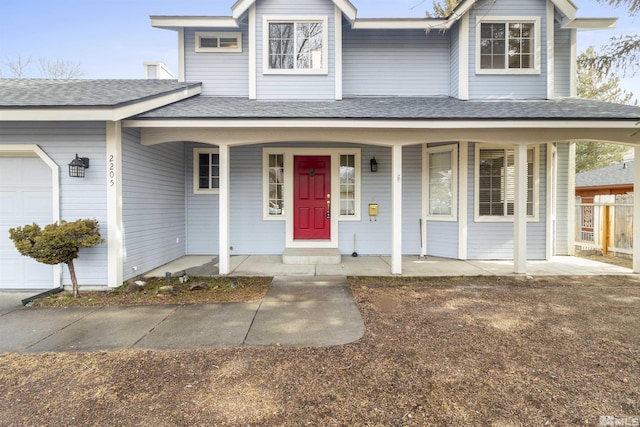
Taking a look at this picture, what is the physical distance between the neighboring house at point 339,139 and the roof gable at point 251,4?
33 mm

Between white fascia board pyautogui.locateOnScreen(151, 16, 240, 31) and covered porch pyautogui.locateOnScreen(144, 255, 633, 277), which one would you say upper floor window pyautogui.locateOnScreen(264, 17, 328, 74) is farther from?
covered porch pyautogui.locateOnScreen(144, 255, 633, 277)

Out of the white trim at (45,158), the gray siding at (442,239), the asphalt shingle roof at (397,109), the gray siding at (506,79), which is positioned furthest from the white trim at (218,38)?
the gray siding at (442,239)

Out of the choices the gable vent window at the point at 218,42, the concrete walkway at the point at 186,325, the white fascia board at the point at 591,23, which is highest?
the white fascia board at the point at 591,23

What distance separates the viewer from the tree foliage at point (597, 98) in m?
17.5

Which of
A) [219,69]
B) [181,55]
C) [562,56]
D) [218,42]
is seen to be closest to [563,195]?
[562,56]

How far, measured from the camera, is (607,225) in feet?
26.0

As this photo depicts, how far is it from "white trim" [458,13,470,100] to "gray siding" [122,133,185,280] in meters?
6.99

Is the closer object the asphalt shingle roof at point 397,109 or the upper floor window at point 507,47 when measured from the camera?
the asphalt shingle roof at point 397,109

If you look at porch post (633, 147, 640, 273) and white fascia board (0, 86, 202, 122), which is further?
porch post (633, 147, 640, 273)

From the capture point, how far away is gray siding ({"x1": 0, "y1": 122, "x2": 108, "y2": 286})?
503cm

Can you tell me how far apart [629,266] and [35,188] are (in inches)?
461

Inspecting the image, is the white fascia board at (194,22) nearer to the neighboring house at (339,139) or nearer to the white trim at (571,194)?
the neighboring house at (339,139)

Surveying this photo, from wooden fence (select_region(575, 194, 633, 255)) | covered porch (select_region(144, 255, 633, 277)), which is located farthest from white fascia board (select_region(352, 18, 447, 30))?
wooden fence (select_region(575, 194, 633, 255))

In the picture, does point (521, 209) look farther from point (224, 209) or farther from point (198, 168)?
point (198, 168)
